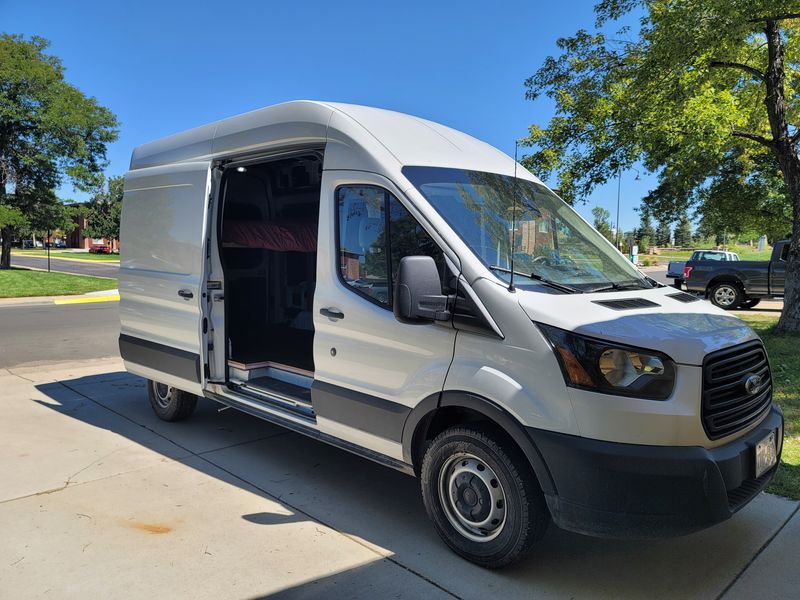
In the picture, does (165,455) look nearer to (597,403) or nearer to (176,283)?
(176,283)

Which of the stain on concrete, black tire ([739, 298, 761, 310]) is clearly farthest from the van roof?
black tire ([739, 298, 761, 310])

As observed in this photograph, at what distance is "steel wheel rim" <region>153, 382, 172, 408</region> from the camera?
224 inches

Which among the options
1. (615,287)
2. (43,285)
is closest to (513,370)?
(615,287)

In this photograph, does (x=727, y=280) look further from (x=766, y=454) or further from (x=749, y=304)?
(x=766, y=454)

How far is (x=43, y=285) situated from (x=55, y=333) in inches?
448

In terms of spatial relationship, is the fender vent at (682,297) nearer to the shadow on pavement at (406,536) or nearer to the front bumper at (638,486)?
the front bumper at (638,486)

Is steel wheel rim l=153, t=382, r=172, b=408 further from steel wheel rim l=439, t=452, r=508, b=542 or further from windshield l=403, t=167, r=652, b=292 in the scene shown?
windshield l=403, t=167, r=652, b=292

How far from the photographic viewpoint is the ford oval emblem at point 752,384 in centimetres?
301

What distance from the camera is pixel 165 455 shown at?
16.0ft

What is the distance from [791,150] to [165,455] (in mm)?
10813

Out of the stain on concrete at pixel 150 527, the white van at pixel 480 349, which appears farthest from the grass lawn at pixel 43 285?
the stain on concrete at pixel 150 527

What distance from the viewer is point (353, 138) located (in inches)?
147

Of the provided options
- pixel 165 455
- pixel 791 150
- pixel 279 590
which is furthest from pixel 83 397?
pixel 791 150

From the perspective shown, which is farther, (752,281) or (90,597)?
(752,281)
